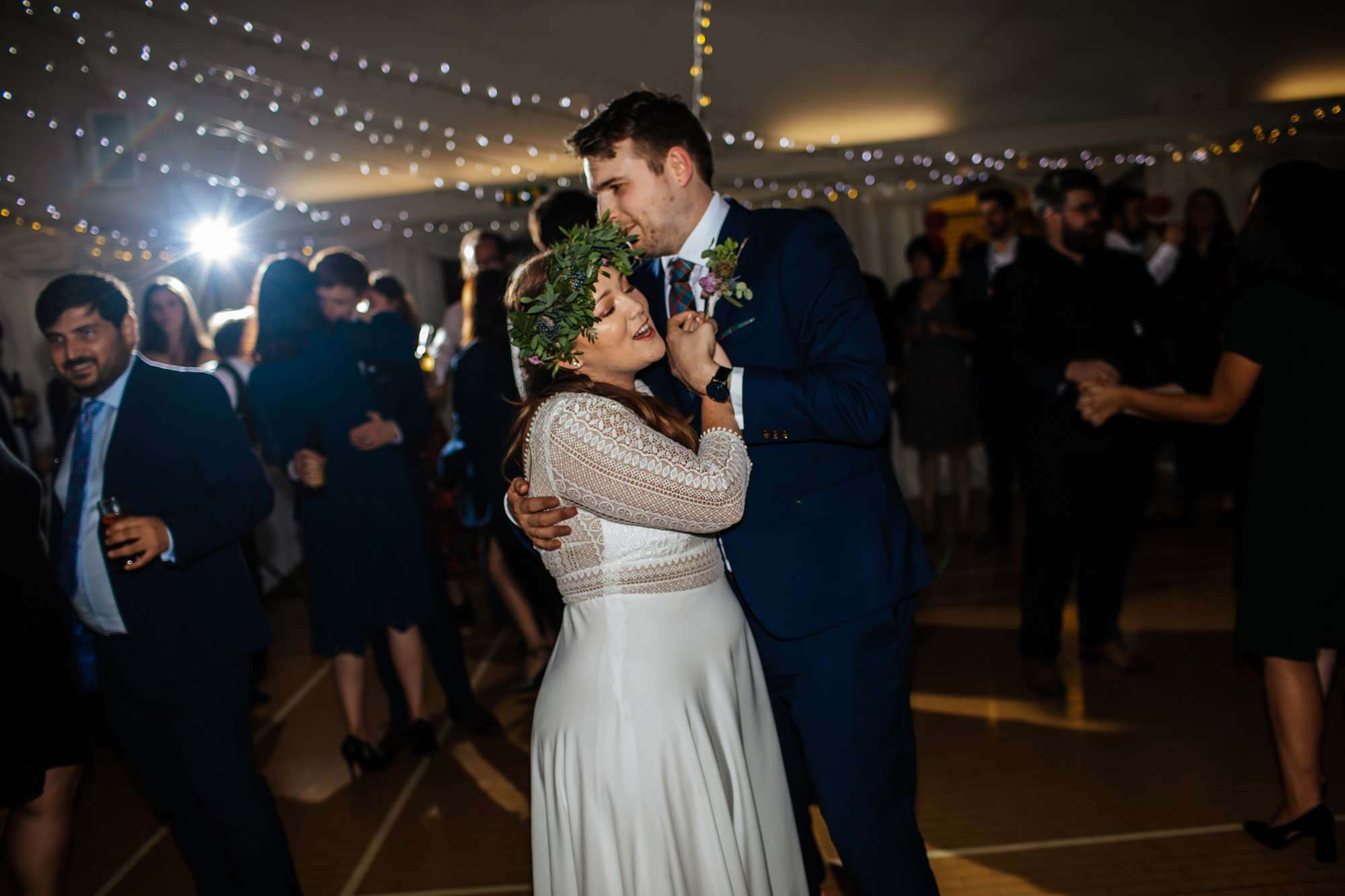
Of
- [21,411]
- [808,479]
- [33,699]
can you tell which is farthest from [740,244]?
[21,411]

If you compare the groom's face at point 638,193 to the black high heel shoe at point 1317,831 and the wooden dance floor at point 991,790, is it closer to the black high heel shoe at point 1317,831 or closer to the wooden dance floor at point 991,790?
the wooden dance floor at point 991,790

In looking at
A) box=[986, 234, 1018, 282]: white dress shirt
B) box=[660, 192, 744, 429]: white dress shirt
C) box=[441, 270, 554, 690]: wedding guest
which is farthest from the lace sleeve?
box=[986, 234, 1018, 282]: white dress shirt

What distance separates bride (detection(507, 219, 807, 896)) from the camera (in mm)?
1661

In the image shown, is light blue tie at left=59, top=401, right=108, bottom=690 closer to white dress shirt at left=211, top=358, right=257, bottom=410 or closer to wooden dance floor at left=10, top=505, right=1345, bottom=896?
wooden dance floor at left=10, top=505, right=1345, bottom=896

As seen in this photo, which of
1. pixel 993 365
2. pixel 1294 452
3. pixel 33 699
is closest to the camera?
pixel 33 699

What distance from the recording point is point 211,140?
7.27m

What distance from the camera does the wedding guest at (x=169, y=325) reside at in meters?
4.30

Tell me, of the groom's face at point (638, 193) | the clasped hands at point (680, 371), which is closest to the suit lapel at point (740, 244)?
the groom's face at point (638, 193)

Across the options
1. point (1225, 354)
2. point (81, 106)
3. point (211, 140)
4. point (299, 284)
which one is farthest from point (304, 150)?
point (1225, 354)

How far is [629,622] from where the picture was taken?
1726 millimetres

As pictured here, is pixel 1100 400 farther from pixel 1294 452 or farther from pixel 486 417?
pixel 486 417

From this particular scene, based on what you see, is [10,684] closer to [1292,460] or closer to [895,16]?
[1292,460]

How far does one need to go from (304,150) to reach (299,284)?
503cm

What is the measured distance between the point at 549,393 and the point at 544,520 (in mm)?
226
